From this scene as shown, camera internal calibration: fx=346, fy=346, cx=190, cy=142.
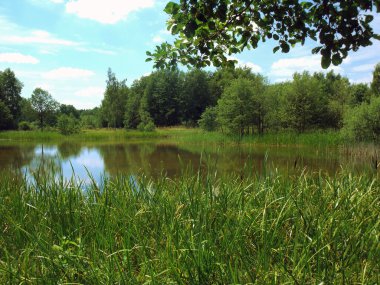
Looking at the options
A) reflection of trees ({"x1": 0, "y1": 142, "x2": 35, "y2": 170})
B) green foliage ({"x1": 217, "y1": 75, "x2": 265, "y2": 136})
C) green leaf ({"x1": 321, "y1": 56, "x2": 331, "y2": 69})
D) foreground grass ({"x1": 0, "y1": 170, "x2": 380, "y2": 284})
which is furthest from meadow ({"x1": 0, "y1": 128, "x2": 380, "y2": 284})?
green foliage ({"x1": 217, "y1": 75, "x2": 265, "y2": 136})

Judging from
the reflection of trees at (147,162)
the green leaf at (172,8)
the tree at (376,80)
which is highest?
the tree at (376,80)

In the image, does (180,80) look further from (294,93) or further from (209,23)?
(209,23)

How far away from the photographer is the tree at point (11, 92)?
5078 centimetres

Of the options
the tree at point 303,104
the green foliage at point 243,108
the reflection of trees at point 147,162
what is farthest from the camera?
the green foliage at point 243,108

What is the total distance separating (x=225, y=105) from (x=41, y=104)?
33.5 meters

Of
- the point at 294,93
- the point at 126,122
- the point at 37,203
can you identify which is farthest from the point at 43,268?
the point at 126,122

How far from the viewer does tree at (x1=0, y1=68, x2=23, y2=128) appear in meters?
50.8

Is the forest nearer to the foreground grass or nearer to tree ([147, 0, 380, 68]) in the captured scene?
tree ([147, 0, 380, 68])

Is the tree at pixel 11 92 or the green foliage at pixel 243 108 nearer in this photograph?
the green foliage at pixel 243 108

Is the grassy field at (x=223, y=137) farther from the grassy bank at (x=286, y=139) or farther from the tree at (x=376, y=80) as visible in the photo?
the tree at (x=376, y=80)

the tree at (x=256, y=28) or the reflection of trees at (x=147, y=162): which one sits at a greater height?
the tree at (x=256, y=28)

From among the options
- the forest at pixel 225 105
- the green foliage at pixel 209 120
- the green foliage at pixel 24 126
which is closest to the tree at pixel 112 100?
the forest at pixel 225 105

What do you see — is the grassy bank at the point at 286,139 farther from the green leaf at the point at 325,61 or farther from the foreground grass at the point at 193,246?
the foreground grass at the point at 193,246

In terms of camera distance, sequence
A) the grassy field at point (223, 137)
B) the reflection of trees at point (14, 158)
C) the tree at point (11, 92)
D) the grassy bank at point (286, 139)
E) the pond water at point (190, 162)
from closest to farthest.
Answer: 1. the pond water at point (190, 162)
2. the reflection of trees at point (14, 158)
3. the grassy bank at point (286, 139)
4. the grassy field at point (223, 137)
5. the tree at point (11, 92)
